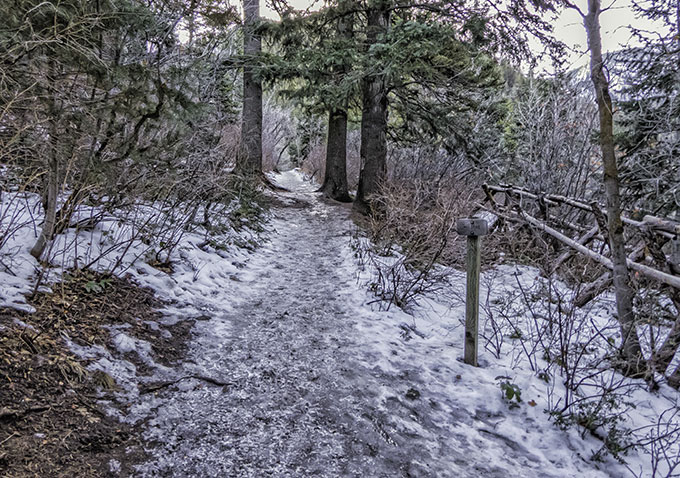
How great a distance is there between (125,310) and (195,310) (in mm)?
782

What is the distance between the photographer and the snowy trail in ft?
7.55

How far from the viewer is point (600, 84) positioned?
3.42 metres

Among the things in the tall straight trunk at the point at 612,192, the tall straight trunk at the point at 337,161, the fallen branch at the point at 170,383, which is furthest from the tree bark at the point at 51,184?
the tall straight trunk at the point at 337,161

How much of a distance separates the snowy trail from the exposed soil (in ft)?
0.82

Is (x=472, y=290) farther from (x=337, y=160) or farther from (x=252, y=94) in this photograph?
(x=337, y=160)

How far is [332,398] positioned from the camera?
296 centimetres

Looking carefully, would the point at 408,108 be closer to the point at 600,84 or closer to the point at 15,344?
the point at 600,84

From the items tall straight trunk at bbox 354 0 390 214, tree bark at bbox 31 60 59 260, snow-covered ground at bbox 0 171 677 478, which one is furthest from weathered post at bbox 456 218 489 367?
tall straight trunk at bbox 354 0 390 214

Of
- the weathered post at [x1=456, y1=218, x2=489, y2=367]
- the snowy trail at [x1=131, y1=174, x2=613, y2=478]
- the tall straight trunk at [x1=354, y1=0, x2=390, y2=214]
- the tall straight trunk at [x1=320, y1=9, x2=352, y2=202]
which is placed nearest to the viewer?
the snowy trail at [x1=131, y1=174, x2=613, y2=478]

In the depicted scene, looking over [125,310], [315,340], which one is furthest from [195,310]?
[315,340]

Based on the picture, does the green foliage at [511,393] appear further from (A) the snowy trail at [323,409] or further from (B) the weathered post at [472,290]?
(B) the weathered post at [472,290]

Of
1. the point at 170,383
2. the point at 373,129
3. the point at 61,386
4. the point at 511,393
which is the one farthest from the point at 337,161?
the point at 61,386

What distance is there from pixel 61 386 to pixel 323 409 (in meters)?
1.70

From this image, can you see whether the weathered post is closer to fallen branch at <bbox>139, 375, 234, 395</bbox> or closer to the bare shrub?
the bare shrub
